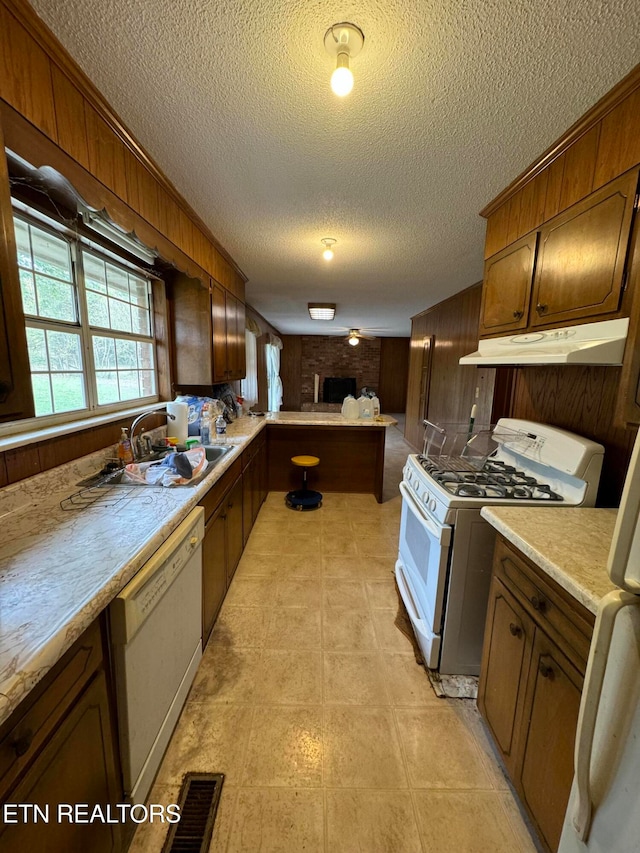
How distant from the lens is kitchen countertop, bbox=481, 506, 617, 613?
893mm

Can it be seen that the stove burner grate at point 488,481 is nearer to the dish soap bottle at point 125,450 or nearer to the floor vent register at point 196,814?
the floor vent register at point 196,814

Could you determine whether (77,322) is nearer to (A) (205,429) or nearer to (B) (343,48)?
(A) (205,429)

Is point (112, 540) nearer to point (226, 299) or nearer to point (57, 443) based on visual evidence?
point (57, 443)

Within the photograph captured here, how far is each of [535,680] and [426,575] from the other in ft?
2.32

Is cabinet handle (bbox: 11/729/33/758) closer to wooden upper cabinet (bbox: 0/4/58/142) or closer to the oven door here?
the oven door

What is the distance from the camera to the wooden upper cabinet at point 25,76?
96 centimetres

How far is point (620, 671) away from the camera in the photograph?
2.21 feet

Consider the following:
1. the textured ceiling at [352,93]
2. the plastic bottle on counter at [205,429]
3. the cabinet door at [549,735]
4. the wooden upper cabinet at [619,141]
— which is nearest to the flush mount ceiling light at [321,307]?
the textured ceiling at [352,93]

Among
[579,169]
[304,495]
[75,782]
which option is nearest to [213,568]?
[75,782]

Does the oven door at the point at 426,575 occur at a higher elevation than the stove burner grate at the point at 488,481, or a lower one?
lower

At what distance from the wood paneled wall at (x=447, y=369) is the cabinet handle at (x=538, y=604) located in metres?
2.87

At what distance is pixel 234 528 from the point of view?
233cm

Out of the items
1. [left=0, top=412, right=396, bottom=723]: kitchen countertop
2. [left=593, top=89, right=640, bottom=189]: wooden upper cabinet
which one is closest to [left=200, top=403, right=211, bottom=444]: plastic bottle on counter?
[left=0, top=412, right=396, bottom=723]: kitchen countertop

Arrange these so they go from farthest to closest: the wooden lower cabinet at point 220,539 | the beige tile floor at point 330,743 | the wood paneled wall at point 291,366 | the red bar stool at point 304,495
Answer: the wood paneled wall at point 291,366 → the red bar stool at point 304,495 → the wooden lower cabinet at point 220,539 → the beige tile floor at point 330,743
